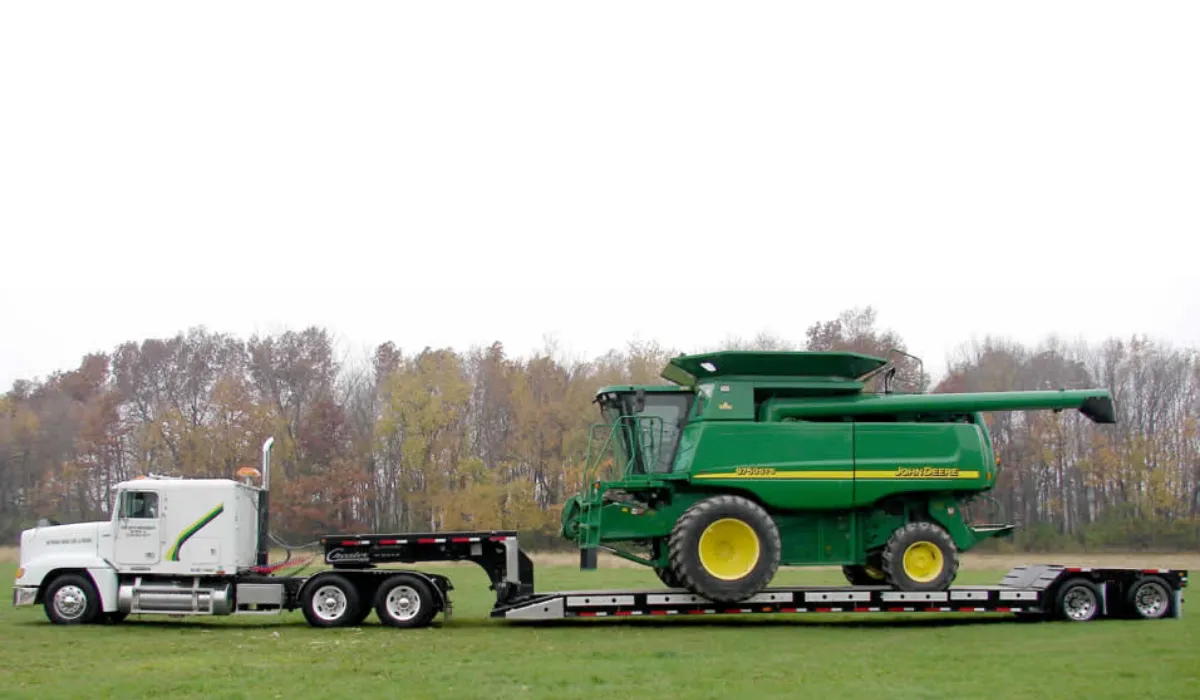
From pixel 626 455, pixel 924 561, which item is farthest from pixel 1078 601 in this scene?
pixel 626 455

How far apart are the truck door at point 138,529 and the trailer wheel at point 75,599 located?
718 mm

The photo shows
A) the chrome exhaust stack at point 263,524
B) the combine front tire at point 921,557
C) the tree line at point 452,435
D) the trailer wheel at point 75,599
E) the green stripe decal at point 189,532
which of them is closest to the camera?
the combine front tire at point 921,557

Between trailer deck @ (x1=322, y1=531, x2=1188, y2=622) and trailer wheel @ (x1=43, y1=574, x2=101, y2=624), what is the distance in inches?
165

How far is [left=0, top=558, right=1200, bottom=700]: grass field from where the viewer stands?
11789mm

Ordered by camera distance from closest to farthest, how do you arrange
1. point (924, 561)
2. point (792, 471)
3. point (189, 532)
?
point (792, 471)
point (924, 561)
point (189, 532)

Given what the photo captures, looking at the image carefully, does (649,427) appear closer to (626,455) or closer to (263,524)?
(626,455)

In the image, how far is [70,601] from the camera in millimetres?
19109

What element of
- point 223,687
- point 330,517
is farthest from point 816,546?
point 330,517

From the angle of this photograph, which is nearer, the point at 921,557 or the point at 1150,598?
the point at 921,557

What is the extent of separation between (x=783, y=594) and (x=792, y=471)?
2004 mm

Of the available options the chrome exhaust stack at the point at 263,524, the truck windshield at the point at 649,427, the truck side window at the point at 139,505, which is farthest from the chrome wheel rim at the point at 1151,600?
the truck side window at the point at 139,505

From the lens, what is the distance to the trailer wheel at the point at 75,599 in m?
19.1

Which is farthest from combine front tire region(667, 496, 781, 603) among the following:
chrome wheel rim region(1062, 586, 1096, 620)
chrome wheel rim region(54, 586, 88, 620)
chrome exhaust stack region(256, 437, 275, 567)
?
chrome wheel rim region(54, 586, 88, 620)

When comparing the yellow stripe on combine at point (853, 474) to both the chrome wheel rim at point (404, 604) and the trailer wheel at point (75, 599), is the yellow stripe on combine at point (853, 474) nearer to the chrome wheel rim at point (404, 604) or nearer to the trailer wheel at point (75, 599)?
the chrome wheel rim at point (404, 604)
